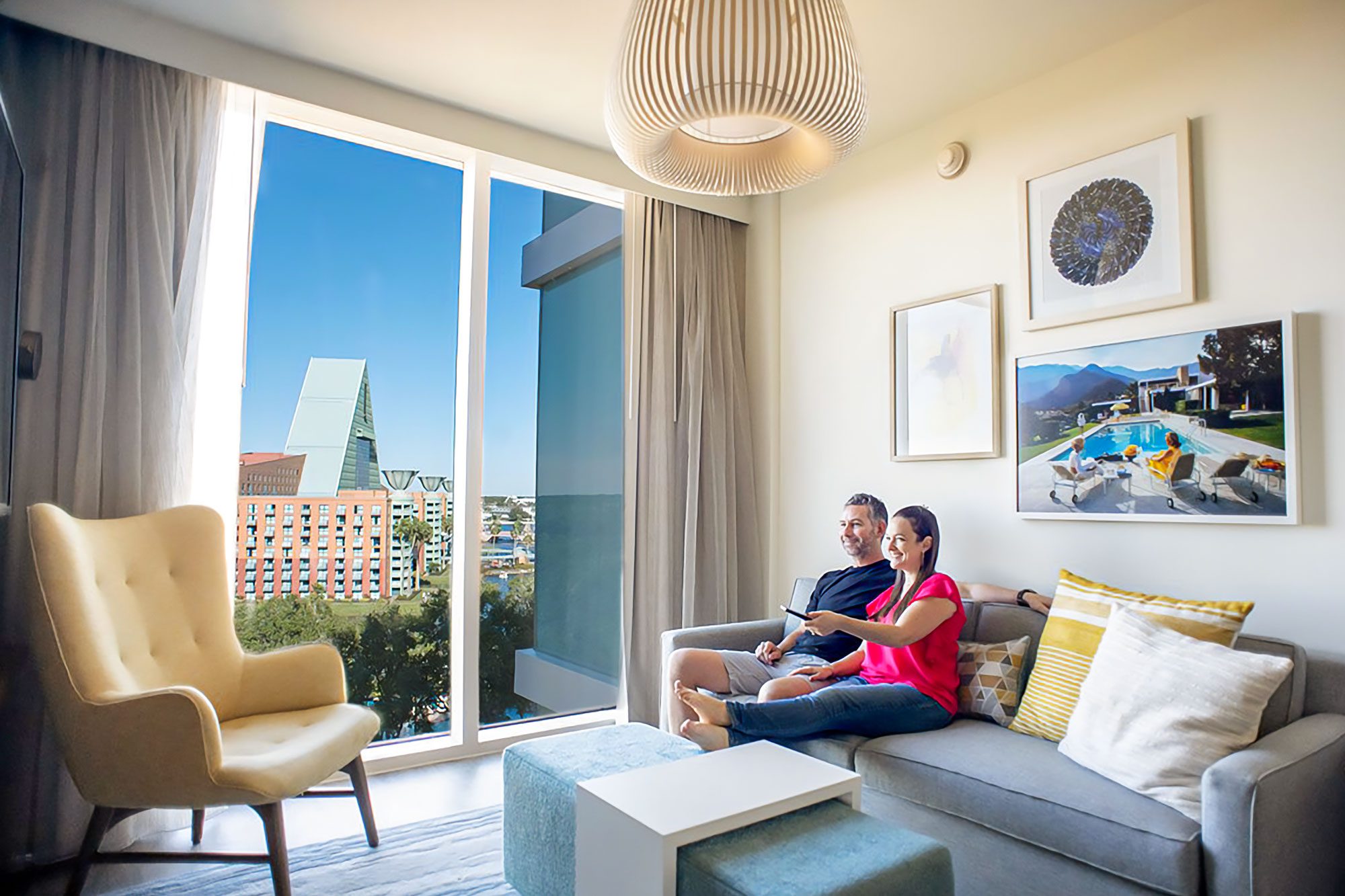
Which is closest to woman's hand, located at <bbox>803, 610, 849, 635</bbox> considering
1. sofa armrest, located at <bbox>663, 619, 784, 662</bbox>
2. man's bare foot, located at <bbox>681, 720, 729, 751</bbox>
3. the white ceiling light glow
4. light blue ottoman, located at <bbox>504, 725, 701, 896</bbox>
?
man's bare foot, located at <bbox>681, 720, 729, 751</bbox>

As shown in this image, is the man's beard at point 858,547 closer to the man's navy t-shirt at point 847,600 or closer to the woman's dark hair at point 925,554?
the man's navy t-shirt at point 847,600

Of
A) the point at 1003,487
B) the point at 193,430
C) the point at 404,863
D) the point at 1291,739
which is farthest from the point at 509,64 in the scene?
the point at 1291,739

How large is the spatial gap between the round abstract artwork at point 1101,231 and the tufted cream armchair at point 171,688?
2.81 metres

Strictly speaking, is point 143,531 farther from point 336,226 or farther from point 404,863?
point 336,226

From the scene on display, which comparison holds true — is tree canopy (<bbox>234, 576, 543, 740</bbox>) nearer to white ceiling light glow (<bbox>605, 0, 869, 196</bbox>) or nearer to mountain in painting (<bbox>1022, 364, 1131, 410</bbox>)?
white ceiling light glow (<bbox>605, 0, 869, 196</bbox>)

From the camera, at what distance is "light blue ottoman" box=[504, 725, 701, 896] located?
1.92m

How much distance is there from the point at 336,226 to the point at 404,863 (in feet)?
8.16

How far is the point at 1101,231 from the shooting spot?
273cm

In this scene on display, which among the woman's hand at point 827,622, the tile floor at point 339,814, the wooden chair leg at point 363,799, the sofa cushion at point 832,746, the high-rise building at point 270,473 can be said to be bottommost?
the tile floor at point 339,814

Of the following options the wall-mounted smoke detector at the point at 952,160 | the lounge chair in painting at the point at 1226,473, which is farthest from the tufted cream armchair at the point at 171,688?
the wall-mounted smoke detector at the point at 952,160

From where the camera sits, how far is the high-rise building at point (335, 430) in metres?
3.15

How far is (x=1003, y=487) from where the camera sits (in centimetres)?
300

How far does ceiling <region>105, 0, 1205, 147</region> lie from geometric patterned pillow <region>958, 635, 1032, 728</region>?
2052 millimetres

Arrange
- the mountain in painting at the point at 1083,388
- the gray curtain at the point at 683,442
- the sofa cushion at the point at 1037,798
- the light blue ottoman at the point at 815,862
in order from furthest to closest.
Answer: the gray curtain at the point at 683,442
the mountain in painting at the point at 1083,388
the sofa cushion at the point at 1037,798
the light blue ottoman at the point at 815,862
